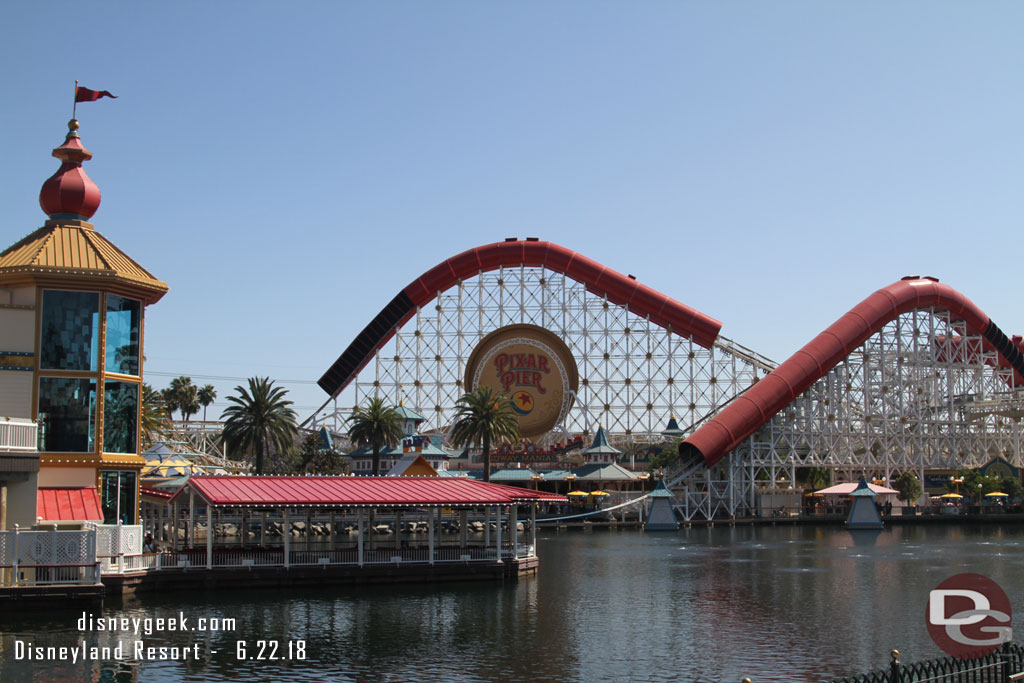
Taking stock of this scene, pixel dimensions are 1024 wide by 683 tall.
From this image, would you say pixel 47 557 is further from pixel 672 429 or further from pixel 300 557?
pixel 672 429

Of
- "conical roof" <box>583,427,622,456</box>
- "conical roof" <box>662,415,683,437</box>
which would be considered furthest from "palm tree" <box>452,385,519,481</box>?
"conical roof" <box>662,415,683,437</box>

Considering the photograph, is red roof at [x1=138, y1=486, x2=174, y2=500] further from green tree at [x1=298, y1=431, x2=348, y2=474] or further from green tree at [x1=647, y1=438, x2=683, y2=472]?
green tree at [x1=647, y1=438, x2=683, y2=472]

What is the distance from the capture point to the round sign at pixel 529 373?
94.0 meters

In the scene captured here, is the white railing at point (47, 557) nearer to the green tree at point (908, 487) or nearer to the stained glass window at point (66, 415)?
the stained glass window at point (66, 415)

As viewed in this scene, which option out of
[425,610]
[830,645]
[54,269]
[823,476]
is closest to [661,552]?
[425,610]

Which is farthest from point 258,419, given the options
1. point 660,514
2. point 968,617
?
point 968,617

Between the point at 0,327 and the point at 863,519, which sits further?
the point at 863,519

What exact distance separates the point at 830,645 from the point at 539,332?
67232mm

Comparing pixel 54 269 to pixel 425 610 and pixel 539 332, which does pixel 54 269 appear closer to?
pixel 425 610

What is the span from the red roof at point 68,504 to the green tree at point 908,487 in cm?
7090

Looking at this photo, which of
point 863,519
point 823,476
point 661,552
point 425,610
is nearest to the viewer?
point 425,610

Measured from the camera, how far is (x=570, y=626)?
102ft

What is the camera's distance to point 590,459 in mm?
91625

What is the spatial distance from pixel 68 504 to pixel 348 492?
389 inches
